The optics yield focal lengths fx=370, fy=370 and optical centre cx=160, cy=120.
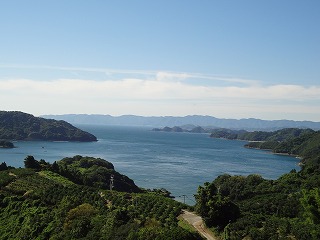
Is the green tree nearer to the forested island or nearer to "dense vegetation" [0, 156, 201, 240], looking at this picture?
the forested island

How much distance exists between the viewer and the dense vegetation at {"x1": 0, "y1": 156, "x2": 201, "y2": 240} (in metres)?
25.7

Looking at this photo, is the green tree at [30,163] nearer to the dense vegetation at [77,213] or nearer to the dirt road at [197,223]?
the dense vegetation at [77,213]

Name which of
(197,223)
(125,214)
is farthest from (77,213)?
(197,223)

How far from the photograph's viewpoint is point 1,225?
3353 centimetres

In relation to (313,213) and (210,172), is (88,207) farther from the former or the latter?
(210,172)

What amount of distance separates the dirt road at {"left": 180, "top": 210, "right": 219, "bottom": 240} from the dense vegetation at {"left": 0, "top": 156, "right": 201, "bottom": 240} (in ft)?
2.62

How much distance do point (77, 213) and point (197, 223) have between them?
967 centimetres

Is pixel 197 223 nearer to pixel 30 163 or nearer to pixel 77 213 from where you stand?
pixel 77 213

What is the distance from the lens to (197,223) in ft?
99.0

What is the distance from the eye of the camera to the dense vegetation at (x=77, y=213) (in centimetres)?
2566

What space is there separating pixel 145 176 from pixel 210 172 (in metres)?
22.1

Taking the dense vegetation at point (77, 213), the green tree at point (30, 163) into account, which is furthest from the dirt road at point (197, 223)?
the green tree at point (30, 163)

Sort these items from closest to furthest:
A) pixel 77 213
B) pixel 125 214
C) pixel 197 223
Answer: pixel 125 214 < pixel 77 213 < pixel 197 223

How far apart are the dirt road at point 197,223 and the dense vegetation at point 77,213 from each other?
80cm
